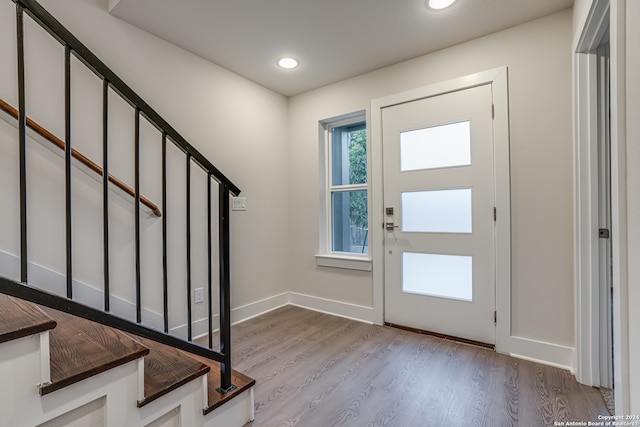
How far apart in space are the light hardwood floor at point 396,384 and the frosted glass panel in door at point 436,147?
1412mm

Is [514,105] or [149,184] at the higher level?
[514,105]

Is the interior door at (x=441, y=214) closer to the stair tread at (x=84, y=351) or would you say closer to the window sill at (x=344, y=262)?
→ the window sill at (x=344, y=262)

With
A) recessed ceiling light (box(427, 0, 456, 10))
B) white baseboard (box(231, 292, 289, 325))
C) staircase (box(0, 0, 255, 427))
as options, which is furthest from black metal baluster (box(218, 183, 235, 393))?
recessed ceiling light (box(427, 0, 456, 10))

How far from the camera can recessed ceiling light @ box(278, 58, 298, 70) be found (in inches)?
100

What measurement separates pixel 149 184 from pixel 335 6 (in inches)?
68.4

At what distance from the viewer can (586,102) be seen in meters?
1.72

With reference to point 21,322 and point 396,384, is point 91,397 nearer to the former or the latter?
point 21,322

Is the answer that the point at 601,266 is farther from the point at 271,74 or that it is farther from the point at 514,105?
the point at 271,74

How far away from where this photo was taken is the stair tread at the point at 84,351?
3.09 feet

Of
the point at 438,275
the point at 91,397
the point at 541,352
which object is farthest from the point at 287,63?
the point at 541,352

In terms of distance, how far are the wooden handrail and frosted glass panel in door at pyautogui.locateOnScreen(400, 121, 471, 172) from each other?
6.48 feet

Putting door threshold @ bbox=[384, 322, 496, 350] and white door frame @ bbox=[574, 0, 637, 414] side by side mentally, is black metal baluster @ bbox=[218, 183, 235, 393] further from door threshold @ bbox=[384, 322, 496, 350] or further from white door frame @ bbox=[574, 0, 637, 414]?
white door frame @ bbox=[574, 0, 637, 414]

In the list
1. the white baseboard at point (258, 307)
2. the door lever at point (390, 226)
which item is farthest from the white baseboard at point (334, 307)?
the door lever at point (390, 226)

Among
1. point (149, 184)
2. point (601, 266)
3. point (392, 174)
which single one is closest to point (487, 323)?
point (601, 266)
